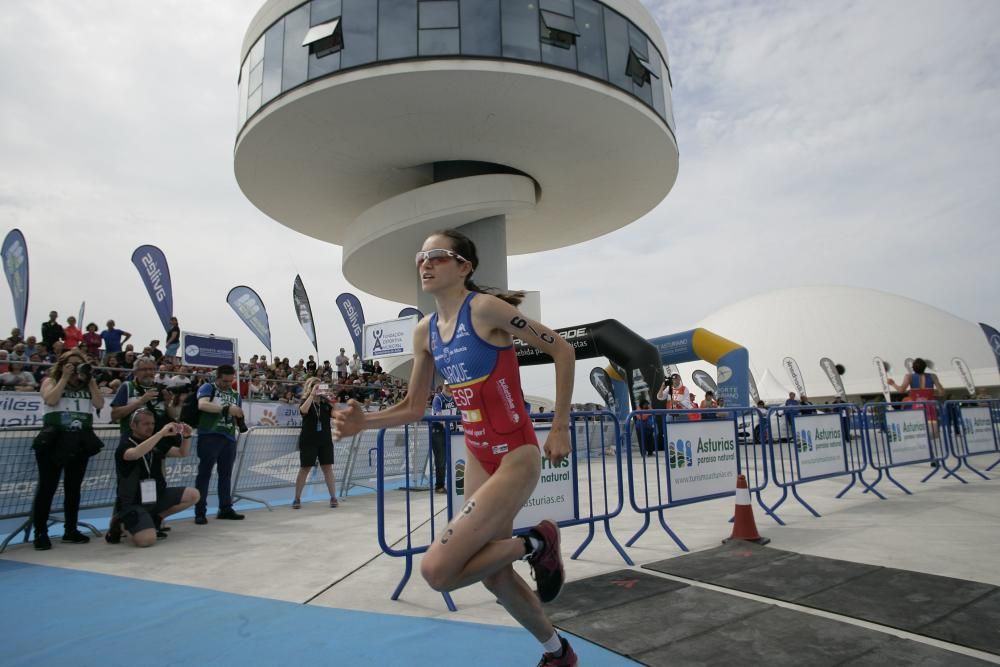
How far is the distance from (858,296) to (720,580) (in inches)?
2657

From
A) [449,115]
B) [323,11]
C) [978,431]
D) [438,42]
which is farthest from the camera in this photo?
[449,115]

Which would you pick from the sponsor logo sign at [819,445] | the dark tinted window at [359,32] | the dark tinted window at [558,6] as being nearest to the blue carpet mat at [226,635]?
the sponsor logo sign at [819,445]

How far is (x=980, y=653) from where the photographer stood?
2803 mm

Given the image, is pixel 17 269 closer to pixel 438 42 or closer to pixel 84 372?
pixel 84 372

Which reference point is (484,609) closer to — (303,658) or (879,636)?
(303,658)

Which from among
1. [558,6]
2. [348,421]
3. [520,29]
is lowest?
[348,421]

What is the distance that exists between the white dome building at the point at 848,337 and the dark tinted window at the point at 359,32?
4401 centimetres

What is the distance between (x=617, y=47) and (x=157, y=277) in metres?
16.4

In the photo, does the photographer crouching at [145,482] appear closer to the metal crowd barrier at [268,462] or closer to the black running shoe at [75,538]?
the black running shoe at [75,538]

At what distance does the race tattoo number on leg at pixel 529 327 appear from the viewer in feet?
8.49

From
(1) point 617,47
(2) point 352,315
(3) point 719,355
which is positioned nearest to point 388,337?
(2) point 352,315

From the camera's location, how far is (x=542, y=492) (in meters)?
4.82

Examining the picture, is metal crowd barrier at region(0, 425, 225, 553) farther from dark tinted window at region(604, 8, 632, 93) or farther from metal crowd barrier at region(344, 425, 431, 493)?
dark tinted window at region(604, 8, 632, 93)

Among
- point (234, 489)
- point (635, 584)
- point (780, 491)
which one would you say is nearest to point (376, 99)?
point (234, 489)
